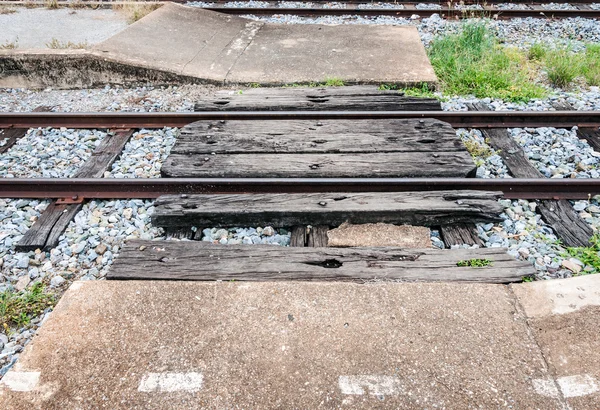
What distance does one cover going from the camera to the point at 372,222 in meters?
3.54

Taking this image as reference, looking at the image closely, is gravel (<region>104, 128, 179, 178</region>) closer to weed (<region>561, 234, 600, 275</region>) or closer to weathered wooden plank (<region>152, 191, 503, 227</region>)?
weathered wooden plank (<region>152, 191, 503, 227</region>)

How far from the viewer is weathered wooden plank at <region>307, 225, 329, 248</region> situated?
3.33 metres

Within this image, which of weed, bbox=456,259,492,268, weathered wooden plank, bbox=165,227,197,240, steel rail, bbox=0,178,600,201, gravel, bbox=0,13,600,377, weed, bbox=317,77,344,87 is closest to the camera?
weed, bbox=456,259,492,268

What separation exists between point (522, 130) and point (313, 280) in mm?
3300

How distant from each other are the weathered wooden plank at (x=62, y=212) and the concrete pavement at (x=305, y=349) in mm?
781

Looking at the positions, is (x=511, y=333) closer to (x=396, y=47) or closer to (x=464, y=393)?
(x=464, y=393)

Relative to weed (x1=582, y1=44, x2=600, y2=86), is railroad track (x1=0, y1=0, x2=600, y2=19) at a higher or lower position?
higher

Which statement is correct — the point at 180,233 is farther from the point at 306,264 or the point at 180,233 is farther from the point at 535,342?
the point at 535,342

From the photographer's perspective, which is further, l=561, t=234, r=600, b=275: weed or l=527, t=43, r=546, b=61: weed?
l=527, t=43, r=546, b=61: weed

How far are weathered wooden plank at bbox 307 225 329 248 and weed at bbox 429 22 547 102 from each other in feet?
11.0

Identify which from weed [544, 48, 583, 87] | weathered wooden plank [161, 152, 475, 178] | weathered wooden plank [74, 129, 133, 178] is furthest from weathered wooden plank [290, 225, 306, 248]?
weed [544, 48, 583, 87]

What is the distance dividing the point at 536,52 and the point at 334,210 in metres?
5.22

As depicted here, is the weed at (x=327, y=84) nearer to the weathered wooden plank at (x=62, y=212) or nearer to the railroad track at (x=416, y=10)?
the weathered wooden plank at (x=62, y=212)

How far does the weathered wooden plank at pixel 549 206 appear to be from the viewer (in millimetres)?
3418
